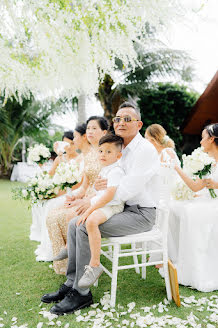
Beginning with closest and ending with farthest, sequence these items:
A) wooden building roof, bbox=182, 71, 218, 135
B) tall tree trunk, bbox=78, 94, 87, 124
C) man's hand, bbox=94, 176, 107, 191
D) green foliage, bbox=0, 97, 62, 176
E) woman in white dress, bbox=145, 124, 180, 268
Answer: man's hand, bbox=94, 176, 107, 191 → woman in white dress, bbox=145, 124, 180, 268 → wooden building roof, bbox=182, 71, 218, 135 → tall tree trunk, bbox=78, 94, 87, 124 → green foliage, bbox=0, 97, 62, 176

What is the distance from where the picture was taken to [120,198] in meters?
3.27

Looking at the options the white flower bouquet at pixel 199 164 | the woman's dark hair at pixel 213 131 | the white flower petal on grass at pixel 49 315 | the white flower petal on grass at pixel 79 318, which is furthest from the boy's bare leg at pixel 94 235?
the woman's dark hair at pixel 213 131

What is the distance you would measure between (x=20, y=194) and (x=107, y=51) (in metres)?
3.25

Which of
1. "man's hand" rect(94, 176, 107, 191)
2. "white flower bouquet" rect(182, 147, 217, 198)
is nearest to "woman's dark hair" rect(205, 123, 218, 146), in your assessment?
"white flower bouquet" rect(182, 147, 217, 198)

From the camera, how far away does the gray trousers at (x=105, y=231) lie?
318cm

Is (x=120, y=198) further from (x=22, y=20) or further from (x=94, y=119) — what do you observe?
(x=22, y=20)

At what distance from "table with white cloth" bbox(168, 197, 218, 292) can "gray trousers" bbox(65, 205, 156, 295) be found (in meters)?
0.53

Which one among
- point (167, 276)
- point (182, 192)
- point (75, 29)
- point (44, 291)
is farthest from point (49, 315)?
point (75, 29)

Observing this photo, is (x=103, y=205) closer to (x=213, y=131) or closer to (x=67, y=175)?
(x=67, y=175)

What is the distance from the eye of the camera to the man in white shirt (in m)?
3.19

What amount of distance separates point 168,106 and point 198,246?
14.3 metres

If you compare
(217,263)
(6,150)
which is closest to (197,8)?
(217,263)

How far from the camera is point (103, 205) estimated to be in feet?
10.6

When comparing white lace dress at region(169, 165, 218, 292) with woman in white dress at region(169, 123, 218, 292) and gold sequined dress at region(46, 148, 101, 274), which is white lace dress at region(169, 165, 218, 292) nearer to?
woman in white dress at region(169, 123, 218, 292)
